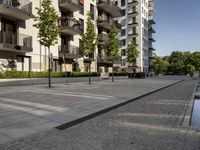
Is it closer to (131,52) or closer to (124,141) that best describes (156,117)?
(124,141)

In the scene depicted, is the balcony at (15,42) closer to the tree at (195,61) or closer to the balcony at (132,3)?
the balcony at (132,3)

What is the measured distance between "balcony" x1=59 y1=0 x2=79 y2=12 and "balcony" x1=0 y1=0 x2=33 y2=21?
605 centimetres

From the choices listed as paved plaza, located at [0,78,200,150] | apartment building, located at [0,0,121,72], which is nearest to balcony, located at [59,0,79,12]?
apartment building, located at [0,0,121,72]

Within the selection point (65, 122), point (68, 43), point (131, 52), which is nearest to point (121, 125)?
point (65, 122)

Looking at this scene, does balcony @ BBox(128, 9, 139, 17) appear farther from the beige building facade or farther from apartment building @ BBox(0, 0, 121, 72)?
apartment building @ BBox(0, 0, 121, 72)

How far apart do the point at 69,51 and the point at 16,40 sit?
8.80m

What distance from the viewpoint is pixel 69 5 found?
2755 centimetres

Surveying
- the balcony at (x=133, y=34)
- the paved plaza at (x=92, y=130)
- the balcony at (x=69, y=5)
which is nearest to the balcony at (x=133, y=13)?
the balcony at (x=133, y=34)

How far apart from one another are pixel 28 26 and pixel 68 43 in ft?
24.8

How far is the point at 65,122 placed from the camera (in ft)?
19.2

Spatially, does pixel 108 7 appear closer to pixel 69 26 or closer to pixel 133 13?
pixel 69 26

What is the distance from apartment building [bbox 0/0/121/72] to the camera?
63.7 feet

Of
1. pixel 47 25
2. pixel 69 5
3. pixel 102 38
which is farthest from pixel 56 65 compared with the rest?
pixel 102 38

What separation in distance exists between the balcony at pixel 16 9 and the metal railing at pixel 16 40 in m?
1.71
